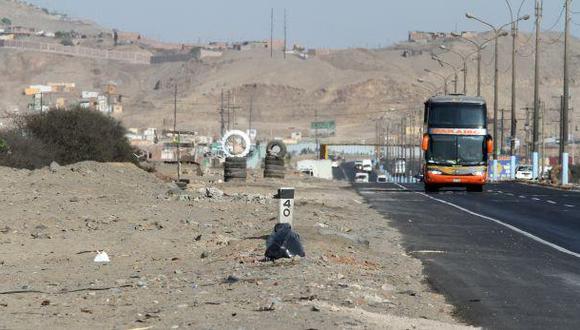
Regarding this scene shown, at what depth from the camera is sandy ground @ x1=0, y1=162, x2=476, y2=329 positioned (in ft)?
38.1

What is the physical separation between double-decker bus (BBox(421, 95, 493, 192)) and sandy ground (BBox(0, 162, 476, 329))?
62.2ft

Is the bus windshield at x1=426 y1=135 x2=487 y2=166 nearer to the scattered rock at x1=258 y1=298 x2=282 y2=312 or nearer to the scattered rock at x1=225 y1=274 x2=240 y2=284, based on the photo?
the scattered rock at x1=225 y1=274 x2=240 y2=284

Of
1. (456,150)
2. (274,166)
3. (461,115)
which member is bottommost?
(274,166)

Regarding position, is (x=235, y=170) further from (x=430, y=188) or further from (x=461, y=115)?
(x=461, y=115)

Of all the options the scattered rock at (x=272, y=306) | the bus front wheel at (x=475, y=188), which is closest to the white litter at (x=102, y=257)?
the scattered rock at (x=272, y=306)

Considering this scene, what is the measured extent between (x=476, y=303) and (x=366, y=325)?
10.5 feet

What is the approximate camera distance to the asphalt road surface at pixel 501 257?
43.6 ft

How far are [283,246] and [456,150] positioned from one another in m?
35.9

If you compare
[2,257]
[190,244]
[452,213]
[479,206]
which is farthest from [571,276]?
[479,206]

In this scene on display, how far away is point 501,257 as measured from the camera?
20.6 meters

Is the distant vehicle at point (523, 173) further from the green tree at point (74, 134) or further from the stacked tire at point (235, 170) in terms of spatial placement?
the green tree at point (74, 134)

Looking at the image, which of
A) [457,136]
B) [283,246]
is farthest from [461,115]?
[283,246]

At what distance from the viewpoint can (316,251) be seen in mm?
18562

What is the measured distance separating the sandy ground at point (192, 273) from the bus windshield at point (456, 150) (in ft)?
62.3
